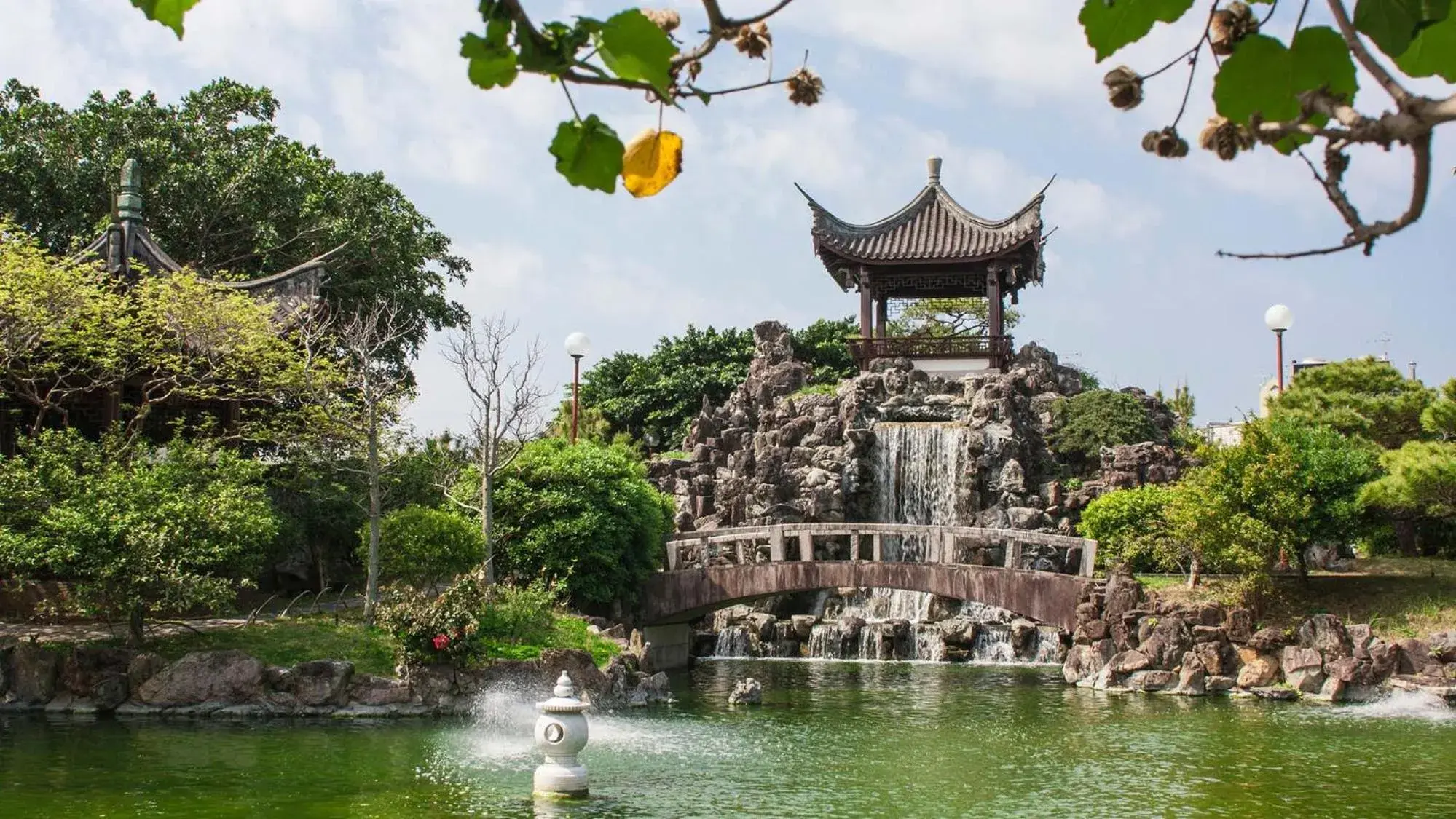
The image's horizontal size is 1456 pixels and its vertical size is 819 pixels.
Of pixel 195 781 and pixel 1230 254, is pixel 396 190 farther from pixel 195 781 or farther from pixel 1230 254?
pixel 1230 254

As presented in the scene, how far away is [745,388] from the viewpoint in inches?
1286

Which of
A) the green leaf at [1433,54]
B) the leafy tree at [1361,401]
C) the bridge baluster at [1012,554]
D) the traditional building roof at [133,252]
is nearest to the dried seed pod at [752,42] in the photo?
the green leaf at [1433,54]

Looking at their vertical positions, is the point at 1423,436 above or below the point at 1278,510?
above

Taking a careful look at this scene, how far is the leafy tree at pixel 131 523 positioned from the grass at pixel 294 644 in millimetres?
501

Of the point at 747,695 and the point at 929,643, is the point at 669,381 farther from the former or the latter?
the point at 747,695

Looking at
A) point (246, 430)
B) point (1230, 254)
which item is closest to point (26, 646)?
point (246, 430)

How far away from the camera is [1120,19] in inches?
74.9

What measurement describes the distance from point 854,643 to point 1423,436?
11569 mm

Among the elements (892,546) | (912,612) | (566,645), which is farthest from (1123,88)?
(892,546)

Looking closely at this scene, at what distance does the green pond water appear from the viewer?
10.7 m

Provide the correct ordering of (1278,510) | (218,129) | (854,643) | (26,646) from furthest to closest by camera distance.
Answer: (218,129) → (854,643) → (1278,510) → (26,646)

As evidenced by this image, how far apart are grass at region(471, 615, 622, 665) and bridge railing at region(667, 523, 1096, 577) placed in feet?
12.0

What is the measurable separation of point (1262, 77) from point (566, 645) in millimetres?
16223

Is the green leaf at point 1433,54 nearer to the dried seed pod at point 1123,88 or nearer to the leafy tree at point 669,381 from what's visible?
the dried seed pod at point 1123,88
